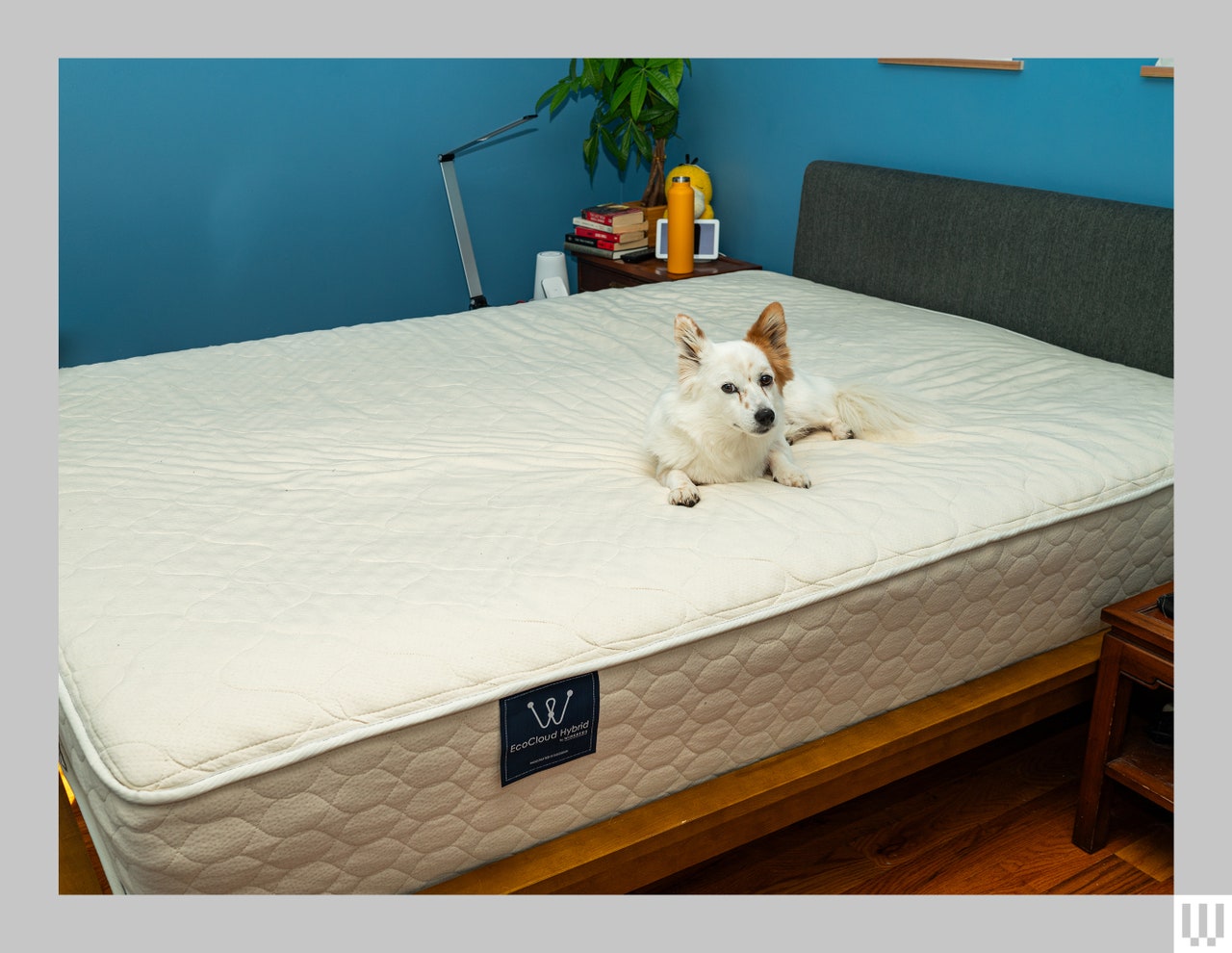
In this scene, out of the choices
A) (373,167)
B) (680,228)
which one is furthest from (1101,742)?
(373,167)

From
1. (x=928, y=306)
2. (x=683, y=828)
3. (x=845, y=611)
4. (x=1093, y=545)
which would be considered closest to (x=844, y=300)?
(x=928, y=306)

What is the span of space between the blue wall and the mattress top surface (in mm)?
915

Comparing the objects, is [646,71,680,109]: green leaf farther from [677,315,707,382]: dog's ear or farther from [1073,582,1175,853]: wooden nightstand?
[1073,582,1175,853]: wooden nightstand

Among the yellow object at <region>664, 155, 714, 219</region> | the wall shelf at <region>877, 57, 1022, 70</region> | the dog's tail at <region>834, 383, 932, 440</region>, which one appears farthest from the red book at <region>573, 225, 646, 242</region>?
the dog's tail at <region>834, 383, 932, 440</region>

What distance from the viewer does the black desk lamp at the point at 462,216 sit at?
3738mm

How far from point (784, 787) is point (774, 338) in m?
0.73

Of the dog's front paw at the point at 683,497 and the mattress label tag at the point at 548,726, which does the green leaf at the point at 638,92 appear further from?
the mattress label tag at the point at 548,726

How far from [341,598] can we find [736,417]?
67 centimetres

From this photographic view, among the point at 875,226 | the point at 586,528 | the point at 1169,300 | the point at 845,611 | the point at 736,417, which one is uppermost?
the point at 875,226

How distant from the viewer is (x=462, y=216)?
12.5 feet

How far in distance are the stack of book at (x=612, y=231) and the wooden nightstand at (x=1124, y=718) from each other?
248cm

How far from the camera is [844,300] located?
3082 mm

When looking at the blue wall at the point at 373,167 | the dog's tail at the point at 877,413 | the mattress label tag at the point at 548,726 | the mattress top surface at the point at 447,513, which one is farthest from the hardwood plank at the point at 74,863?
the blue wall at the point at 373,167

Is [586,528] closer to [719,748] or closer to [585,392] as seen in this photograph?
[719,748]
